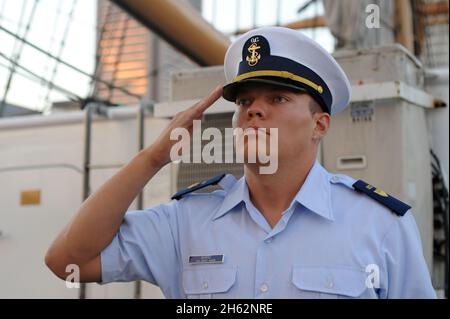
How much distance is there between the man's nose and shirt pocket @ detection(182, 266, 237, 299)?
309 millimetres

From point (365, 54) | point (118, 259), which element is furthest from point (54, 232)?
point (118, 259)

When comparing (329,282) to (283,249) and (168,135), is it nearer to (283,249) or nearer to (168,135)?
(283,249)

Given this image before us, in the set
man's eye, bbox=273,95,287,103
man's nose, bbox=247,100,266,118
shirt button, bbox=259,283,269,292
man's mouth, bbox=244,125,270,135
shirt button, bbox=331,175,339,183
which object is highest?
man's eye, bbox=273,95,287,103

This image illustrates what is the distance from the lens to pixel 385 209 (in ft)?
4.64

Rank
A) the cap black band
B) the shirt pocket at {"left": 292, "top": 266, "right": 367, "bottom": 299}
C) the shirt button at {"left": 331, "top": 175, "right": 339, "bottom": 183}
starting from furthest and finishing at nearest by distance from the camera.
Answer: the shirt button at {"left": 331, "top": 175, "right": 339, "bottom": 183} < the cap black band < the shirt pocket at {"left": 292, "top": 266, "right": 367, "bottom": 299}

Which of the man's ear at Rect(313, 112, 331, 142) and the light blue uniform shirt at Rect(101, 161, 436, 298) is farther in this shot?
the man's ear at Rect(313, 112, 331, 142)

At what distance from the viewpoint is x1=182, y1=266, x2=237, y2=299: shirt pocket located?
54.9 inches

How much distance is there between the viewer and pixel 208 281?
142 cm

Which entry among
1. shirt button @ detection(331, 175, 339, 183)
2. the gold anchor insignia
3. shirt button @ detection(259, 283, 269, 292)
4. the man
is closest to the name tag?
the man

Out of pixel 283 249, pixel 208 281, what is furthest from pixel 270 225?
pixel 208 281

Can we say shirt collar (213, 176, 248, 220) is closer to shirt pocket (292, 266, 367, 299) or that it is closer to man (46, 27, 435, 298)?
man (46, 27, 435, 298)

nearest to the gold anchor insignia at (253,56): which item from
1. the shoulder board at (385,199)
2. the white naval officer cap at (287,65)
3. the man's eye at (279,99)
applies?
the white naval officer cap at (287,65)

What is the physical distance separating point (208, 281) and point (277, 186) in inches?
9.4
